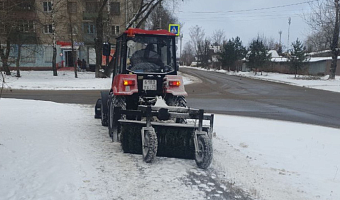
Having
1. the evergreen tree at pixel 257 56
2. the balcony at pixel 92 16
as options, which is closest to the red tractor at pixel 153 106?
the balcony at pixel 92 16

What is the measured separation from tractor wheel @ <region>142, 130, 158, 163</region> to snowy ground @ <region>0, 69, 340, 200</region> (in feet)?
0.52

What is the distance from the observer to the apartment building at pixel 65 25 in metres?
6.36

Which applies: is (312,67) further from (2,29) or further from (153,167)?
(2,29)

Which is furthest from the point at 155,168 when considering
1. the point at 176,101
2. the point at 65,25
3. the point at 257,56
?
the point at 257,56

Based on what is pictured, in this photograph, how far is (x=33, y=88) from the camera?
21922mm

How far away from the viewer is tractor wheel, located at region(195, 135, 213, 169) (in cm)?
524

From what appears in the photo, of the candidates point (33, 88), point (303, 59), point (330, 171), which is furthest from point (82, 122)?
point (303, 59)

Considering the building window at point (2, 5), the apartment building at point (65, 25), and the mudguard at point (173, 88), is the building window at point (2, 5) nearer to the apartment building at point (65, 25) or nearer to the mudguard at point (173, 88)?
the apartment building at point (65, 25)

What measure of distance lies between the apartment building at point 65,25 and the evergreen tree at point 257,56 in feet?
62.7

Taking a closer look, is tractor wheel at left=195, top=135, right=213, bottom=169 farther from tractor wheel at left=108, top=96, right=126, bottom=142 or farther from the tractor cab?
the tractor cab

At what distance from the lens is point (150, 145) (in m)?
5.35

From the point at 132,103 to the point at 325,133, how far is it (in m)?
5.60

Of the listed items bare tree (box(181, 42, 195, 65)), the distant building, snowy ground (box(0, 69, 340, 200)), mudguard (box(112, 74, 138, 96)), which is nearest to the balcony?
snowy ground (box(0, 69, 340, 200))

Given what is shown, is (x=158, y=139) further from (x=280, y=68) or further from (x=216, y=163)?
(x=280, y=68)
